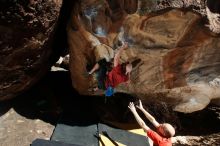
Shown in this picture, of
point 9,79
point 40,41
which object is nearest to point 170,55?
point 40,41

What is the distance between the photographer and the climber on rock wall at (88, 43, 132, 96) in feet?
15.7

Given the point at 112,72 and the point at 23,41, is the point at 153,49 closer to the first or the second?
the point at 112,72

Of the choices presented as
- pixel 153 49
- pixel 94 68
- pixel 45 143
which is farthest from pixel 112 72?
pixel 45 143

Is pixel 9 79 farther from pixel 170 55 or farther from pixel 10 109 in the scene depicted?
pixel 170 55

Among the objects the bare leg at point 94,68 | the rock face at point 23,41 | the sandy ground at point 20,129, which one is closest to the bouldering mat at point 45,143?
the sandy ground at point 20,129

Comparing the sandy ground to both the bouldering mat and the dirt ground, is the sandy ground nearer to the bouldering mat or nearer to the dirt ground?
the dirt ground

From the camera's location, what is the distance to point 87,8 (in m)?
4.47

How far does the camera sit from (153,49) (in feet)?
15.8

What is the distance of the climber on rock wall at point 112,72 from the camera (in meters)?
4.78

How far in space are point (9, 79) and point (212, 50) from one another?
2.61 meters

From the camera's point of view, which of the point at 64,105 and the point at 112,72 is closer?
the point at 112,72

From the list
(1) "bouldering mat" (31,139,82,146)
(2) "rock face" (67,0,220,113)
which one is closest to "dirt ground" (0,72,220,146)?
(1) "bouldering mat" (31,139,82,146)

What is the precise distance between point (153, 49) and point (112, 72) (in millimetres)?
581

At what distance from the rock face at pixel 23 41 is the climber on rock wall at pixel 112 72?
0.67 meters
